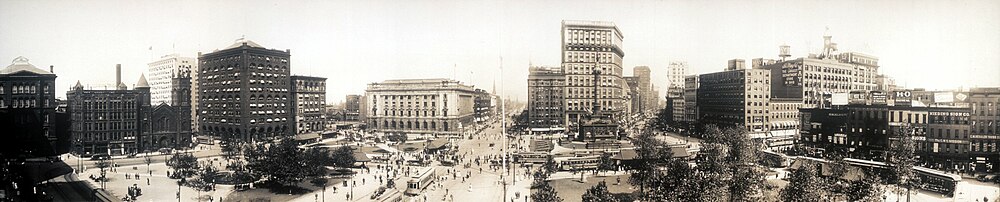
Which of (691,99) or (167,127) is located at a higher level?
(691,99)

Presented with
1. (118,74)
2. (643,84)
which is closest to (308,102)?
(118,74)

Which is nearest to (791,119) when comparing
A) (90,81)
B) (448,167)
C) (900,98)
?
(900,98)

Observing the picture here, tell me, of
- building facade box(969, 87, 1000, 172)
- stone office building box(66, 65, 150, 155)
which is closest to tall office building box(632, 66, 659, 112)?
building facade box(969, 87, 1000, 172)

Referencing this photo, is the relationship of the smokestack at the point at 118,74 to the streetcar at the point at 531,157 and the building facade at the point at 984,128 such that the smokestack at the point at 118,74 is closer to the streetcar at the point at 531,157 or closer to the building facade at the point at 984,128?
the streetcar at the point at 531,157

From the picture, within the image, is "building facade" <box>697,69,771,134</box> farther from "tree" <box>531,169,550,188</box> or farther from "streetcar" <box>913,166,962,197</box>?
"tree" <box>531,169,550,188</box>

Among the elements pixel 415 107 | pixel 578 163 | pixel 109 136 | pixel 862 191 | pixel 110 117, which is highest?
pixel 415 107

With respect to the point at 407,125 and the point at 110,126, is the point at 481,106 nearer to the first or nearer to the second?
the point at 407,125

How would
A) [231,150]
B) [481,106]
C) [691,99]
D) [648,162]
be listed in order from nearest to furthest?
[648,162] → [231,150] → [691,99] → [481,106]

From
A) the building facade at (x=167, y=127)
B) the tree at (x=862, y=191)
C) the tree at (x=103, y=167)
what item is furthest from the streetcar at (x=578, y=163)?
the building facade at (x=167, y=127)
